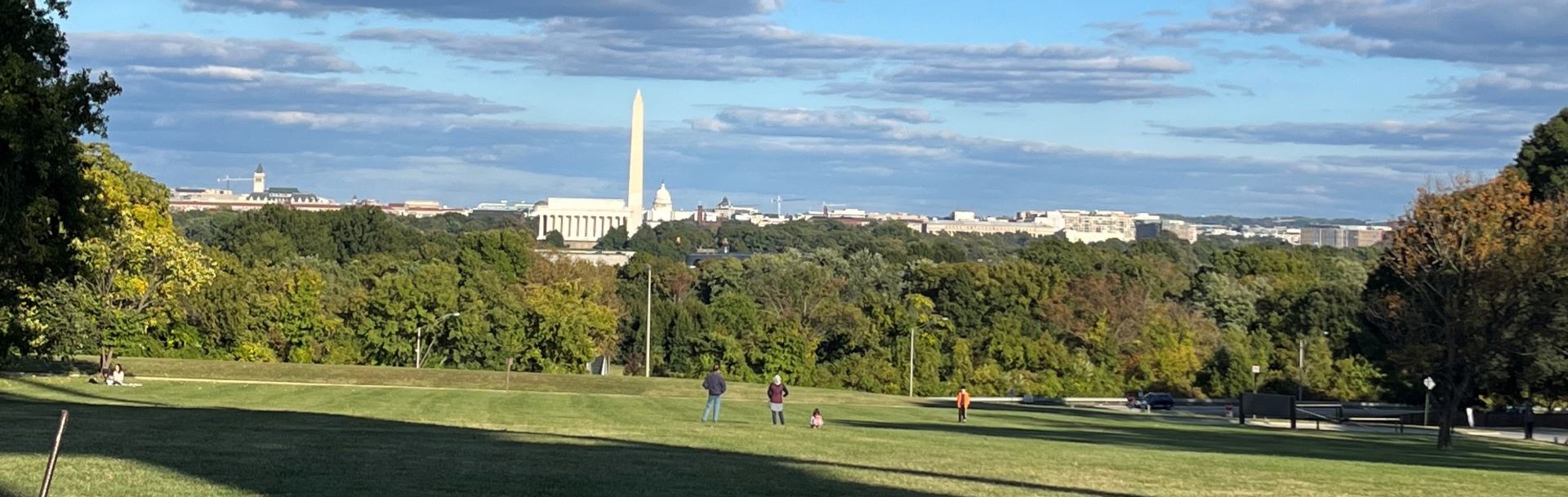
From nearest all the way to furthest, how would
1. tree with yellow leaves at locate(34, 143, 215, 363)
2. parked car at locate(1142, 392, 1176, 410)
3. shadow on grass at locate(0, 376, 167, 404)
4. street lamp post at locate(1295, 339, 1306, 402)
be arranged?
shadow on grass at locate(0, 376, 167, 404)
tree with yellow leaves at locate(34, 143, 215, 363)
parked car at locate(1142, 392, 1176, 410)
street lamp post at locate(1295, 339, 1306, 402)

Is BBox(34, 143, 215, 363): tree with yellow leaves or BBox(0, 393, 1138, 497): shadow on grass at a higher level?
BBox(34, 143, 215, 363): tree with yellow leaves

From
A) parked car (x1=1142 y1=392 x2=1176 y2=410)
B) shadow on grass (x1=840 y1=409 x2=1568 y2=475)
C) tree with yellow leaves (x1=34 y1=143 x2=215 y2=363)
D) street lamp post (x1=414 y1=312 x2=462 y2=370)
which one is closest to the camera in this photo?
shadow on grass (x1=840 y1=409 x2=1568 y2=475)

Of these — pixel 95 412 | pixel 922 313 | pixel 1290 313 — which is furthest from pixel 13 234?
pixel 1290 313

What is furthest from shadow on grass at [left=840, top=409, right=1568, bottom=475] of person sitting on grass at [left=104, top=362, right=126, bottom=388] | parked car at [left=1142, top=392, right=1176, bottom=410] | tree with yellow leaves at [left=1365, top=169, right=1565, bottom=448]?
parked car at [left=1142, top=392, right=1176, bottom=410]

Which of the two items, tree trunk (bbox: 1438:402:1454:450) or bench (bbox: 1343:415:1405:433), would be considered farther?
bench (bbox: 1343:415:1405:433)

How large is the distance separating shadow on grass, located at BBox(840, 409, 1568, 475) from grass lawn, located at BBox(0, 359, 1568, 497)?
0.19 metres

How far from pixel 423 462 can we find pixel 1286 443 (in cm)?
2776

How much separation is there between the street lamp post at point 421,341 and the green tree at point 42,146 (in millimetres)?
59425

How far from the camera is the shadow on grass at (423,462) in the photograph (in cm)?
1873

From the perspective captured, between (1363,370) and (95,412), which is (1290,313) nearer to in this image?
(1363,370)

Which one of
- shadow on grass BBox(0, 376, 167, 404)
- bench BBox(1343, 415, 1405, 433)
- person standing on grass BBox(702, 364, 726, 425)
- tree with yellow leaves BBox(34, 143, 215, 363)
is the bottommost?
bench BBox(1343, 415, 1405, 433)

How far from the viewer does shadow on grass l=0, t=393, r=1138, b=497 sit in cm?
1873

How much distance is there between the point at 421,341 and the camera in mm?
96500

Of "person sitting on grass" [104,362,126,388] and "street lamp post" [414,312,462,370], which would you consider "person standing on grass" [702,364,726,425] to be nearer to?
"person sitting on grass" [104,362,126,388]
